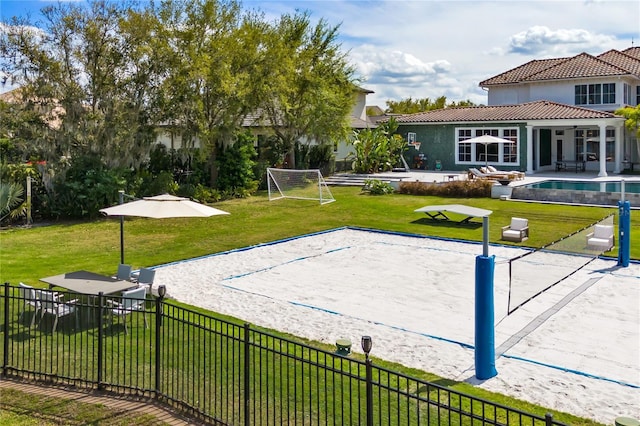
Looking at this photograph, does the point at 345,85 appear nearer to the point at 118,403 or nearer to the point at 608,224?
the point at 608,224

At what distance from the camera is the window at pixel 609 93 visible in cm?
3644

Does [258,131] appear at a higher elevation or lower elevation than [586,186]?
higher

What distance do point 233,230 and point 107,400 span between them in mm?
12965

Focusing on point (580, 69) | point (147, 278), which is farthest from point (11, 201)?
point (580, 69)

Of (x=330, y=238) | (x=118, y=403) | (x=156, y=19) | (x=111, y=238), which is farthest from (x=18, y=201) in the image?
(x=118, y=403)

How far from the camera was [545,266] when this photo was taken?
1041 centimetres

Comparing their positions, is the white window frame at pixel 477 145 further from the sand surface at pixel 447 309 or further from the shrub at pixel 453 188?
the sand surface at pixel 447 309

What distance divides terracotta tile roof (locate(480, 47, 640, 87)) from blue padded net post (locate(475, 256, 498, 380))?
1310 inches

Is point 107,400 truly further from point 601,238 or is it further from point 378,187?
point 378,187

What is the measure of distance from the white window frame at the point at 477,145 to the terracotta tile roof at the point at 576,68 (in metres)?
6.66

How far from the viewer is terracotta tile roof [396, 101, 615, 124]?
32750 millimetres

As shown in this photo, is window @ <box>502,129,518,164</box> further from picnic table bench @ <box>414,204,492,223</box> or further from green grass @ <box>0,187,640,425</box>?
picnic table bench @ <box>414,204,492,223</box>

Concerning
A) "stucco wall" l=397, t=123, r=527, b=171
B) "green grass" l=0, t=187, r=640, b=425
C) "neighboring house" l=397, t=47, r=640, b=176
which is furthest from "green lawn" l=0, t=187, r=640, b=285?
"stucco wall" l=397, t=123, r=527, b=171

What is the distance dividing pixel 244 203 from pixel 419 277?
574 inches
